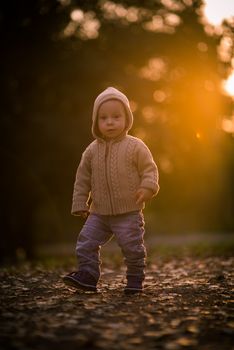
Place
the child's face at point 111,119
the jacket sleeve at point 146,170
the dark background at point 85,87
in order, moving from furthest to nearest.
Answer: the dark background at point 85,87
the child's face at point 111,119
the jacket sleeve at point 146,170

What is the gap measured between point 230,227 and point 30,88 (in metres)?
22.7

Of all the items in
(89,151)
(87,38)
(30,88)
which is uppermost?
(87,38)

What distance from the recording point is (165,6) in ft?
59.7

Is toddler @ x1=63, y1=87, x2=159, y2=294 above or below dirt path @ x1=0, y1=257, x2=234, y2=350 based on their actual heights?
above

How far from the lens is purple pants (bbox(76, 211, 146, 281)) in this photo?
5.76m

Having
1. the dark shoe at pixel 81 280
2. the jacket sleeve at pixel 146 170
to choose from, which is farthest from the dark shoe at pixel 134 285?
the jacket sleeve at pixel 146 170

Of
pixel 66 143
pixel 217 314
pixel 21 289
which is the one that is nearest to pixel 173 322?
pixel 217 314

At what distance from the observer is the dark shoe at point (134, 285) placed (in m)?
5.69

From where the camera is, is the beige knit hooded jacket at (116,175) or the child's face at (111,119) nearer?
the beige knit hooded jacket at (116,175)

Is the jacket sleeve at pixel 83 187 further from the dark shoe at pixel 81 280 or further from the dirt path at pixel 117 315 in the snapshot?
the dirt path at pixel 117 315

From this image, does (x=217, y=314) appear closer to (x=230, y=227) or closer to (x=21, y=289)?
(x=21, y=289)

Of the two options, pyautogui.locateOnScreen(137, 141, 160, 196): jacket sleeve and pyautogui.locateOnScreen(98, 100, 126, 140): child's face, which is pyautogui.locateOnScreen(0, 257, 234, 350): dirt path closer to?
pyautogui.locateOnScreen(137, 141, 160, 196): jacket sleeve

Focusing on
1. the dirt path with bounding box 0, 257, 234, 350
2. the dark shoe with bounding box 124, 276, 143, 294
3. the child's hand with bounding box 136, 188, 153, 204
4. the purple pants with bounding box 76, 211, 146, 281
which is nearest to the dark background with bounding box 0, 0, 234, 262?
the dirt path with bounding box 0, 257, 234, 350

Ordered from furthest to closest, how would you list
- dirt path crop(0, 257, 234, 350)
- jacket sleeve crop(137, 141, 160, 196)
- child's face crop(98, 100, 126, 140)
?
child's face crop(98, 100, 126, 140), jacket sleeve crop(137, 141, 160, 196), dirt path crop(0, 257, 234, 350)
